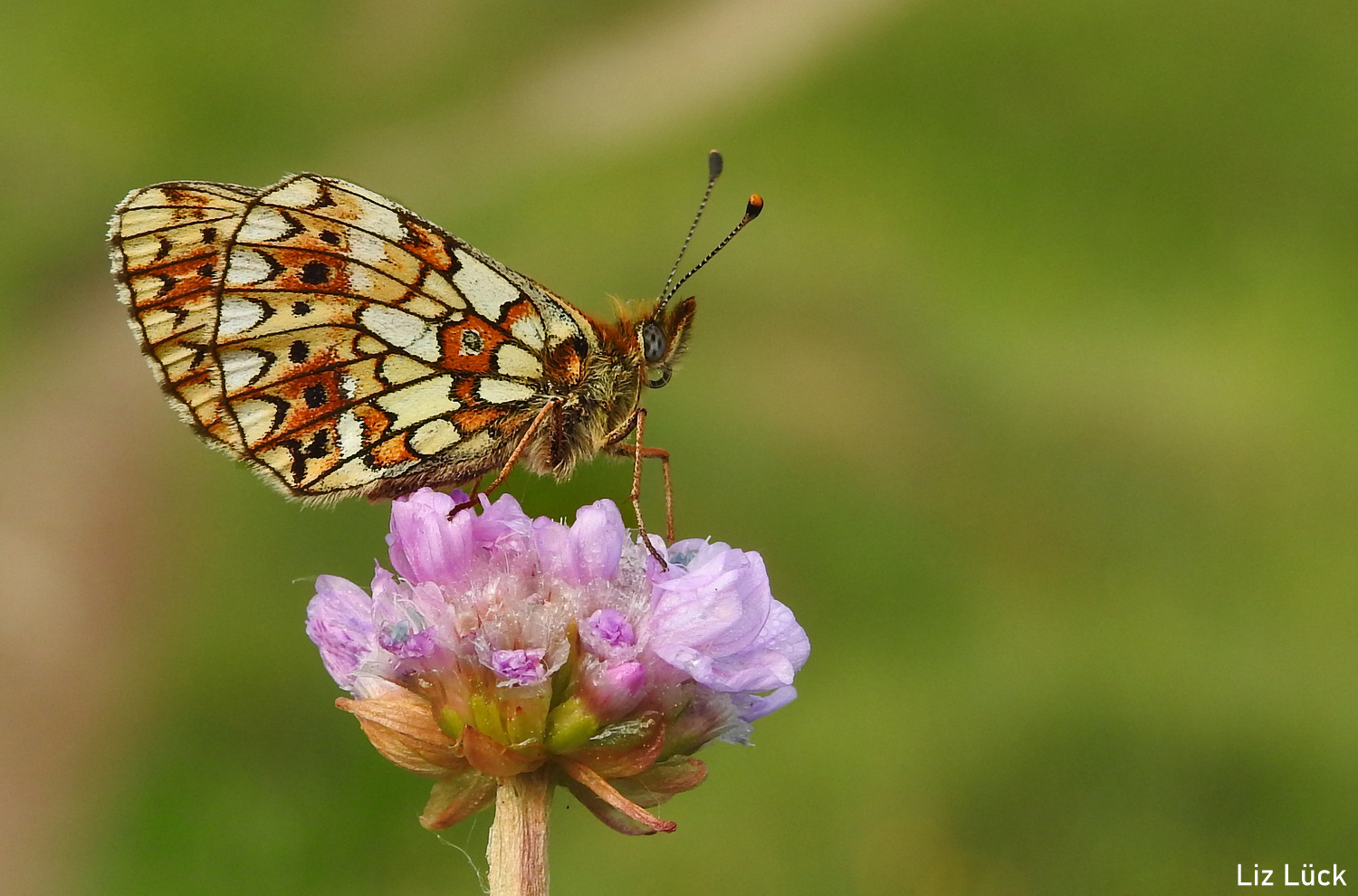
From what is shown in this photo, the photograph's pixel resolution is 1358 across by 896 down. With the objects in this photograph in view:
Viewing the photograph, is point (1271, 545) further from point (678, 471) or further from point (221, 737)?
point (221, 737)

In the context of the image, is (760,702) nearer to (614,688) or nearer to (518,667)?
(614,688)

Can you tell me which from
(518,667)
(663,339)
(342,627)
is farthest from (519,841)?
(663,339)

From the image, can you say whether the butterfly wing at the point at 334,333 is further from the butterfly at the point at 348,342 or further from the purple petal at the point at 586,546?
the purple petal at the point at 586,546

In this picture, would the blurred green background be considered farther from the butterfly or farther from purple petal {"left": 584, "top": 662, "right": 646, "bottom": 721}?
purple petal {"left": 584, "top": 662, "right": 646, "bottom": 721}

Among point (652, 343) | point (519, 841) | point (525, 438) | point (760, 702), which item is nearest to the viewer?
point (519, 841)

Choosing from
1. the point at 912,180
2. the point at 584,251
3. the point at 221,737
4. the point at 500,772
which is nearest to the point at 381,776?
the point at 221,737

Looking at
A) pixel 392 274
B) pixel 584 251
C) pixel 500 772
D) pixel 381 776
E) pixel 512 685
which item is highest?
pixel 584 251

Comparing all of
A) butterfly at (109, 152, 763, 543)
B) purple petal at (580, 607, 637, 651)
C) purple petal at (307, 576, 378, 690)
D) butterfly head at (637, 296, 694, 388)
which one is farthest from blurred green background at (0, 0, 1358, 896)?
purple petal at (580, 607, 637, 651)
